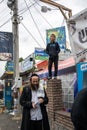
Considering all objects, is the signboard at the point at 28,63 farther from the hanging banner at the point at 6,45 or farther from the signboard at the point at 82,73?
the signboard at the point at 82,73

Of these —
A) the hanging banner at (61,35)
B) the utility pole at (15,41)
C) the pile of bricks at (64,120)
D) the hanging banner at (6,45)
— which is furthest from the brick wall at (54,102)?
the hanging banner at (61,35)

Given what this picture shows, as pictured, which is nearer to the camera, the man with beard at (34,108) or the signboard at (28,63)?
the man with beard at (34,108)

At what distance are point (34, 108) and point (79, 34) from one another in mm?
1589

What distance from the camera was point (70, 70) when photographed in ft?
38.4

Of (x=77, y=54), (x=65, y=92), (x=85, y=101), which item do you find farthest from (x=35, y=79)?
(x=65, y=92)

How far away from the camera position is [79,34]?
6.43m

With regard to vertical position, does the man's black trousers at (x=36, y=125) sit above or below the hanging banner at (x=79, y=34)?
below

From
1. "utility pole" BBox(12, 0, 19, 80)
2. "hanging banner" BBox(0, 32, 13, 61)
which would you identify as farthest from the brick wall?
"hanging banner" BBox(0, 32, 13, 61)

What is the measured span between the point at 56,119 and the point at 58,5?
11.7 metres

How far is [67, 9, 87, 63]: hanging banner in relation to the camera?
6.30m

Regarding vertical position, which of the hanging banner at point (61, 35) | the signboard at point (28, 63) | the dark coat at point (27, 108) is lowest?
the dark coat at point (27, 108)

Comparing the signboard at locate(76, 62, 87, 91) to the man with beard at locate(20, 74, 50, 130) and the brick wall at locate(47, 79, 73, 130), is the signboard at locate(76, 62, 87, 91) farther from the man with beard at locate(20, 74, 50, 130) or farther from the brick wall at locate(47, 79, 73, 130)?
the brick wall at locate(47, 79, 73, 130)

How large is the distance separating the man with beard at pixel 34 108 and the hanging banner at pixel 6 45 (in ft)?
36.5

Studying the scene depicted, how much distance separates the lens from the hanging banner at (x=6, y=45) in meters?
17.3
